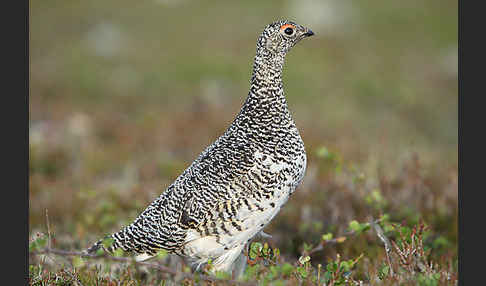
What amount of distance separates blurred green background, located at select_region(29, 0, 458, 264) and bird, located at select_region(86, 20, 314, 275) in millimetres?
1200

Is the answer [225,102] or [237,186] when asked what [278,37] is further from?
[225,102]

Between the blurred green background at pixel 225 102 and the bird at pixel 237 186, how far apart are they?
120 centimetres

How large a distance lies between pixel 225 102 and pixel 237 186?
10.3 metres

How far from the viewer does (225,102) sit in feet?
45.8

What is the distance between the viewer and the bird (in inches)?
147

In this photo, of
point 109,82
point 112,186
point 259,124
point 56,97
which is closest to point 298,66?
point 109,82

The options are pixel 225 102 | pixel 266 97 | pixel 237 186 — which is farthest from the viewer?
pixel 225 102

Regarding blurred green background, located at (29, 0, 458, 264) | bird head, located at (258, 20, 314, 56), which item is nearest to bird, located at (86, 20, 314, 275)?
bird head, located at (258, 20, 314, 56)

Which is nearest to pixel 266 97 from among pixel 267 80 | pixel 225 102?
pixel 267 80

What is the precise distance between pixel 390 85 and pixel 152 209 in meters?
16.0

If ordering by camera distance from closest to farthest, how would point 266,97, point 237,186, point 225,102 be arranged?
point 237,186
point 266,97
point 225,102

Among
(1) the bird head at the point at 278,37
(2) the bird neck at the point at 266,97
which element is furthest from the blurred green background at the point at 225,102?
(1) the bird head at the point at 278,37

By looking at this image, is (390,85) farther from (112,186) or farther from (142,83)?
(112,186)

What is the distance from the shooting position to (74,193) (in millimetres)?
7816
